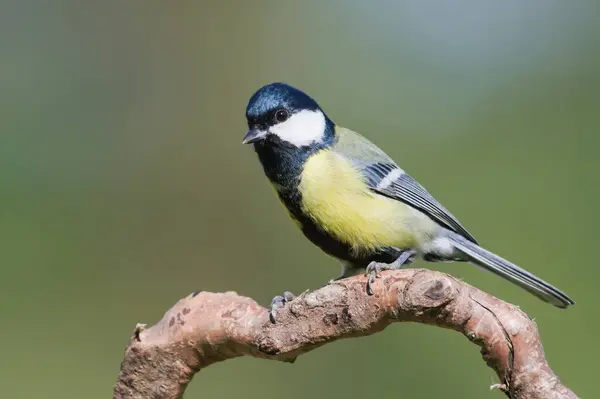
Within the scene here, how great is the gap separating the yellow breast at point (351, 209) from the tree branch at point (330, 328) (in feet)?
1.33

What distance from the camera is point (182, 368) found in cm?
144

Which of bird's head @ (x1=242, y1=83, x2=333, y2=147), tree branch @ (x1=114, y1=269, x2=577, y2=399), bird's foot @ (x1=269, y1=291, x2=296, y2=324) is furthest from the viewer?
bird's head @ (x1=242, y1=83, x2=333, y2=147)

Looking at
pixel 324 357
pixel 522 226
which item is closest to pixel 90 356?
pixel 324 357

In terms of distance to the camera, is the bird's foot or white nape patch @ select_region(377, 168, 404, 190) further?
white nape patch @ select_region(377, 168, 404, 190)

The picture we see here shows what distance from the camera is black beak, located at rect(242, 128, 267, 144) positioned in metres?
1.86

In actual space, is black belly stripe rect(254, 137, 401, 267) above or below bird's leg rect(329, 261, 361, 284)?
above

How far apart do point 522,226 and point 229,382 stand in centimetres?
121

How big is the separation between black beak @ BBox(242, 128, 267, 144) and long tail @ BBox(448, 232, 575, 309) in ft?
1.82

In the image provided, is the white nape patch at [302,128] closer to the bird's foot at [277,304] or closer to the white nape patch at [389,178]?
the white nape patch at [389,178]

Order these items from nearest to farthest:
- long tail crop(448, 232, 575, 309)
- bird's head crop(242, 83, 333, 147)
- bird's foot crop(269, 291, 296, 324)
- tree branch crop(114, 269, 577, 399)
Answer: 1. tree branch crop(114, 269, 577, 399)
2. bird's foot crop(269, 291, 296, 324)
3. long tail crop(448, 232, 575, 309)
4. bird's head crop(242, 83, 333, 147)

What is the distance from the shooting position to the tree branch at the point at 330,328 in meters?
1.20

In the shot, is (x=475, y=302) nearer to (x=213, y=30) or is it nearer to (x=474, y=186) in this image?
(x=474, y=186)

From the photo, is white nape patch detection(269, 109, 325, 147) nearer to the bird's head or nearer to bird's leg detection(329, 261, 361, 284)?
the bird's head

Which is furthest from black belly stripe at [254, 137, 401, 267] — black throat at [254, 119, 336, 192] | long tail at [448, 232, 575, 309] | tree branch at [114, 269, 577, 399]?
tree branch at [114, 269, 577, 399]
